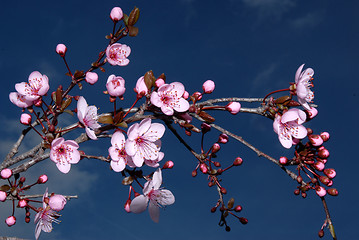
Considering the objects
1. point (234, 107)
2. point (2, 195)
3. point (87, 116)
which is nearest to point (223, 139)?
point (234, 107)

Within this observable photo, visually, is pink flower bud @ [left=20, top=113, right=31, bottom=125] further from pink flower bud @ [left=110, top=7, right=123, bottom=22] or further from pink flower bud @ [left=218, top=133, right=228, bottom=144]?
pink flower bud @ [left=218, top=133, right=228, bottom=144]

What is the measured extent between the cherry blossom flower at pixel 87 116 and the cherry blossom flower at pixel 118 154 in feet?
0.58

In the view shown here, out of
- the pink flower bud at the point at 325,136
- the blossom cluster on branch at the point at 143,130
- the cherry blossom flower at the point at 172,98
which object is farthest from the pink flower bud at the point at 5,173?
the pink flower bud at the point at 325,136

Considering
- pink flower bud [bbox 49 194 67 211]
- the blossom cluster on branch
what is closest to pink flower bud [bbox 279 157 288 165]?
the blossom cluster on branch

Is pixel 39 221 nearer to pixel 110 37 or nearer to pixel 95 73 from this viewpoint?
pixel 95 73

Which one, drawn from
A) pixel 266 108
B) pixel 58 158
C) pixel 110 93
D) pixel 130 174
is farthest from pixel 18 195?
pixel 266 108

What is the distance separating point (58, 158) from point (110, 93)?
0.78m

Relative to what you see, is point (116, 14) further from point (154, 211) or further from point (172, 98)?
point (154, 211)

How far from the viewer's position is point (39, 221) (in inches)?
152

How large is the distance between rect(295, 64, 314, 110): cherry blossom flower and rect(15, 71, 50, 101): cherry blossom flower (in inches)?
95.2

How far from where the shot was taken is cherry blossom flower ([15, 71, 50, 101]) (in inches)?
150

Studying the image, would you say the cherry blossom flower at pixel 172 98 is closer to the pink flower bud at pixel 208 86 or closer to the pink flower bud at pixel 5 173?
the pink flower bud at pixel 208 86

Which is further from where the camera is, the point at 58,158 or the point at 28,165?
the point at 28,165

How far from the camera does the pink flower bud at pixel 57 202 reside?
3.68 metres
